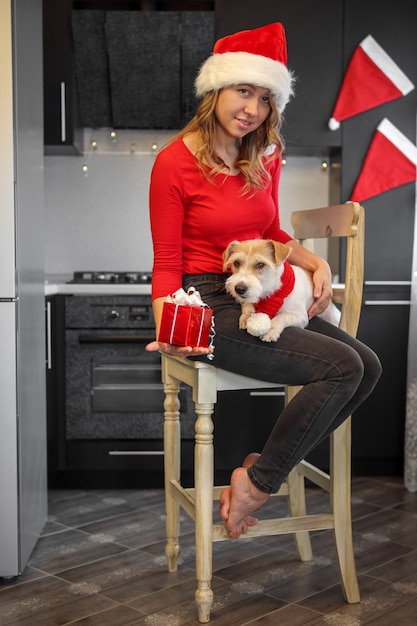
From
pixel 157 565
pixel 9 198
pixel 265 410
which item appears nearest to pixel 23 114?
pixel 9 198

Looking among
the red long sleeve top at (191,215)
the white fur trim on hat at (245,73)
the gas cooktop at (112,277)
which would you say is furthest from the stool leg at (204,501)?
the gas cooktop at (112,277)

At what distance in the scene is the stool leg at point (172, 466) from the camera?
96.5 inches

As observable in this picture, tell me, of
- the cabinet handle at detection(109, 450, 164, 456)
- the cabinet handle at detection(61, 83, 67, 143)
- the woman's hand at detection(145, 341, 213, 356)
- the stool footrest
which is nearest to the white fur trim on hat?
the woman's hand at detection(145, 341, 213, 356)

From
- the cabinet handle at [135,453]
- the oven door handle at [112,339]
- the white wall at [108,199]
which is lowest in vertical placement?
the cabinet handle at [135,453]

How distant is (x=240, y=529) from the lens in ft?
6.86

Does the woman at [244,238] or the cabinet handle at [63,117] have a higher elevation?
the cabinet handle at [63,117]

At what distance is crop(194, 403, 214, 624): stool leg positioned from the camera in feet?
6.79

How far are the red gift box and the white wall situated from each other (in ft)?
7.30

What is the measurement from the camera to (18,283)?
238 cm

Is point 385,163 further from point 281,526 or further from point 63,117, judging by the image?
point 281,526

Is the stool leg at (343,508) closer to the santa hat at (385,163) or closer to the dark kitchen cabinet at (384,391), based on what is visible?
the dark kitchen cabinet at (384,391)

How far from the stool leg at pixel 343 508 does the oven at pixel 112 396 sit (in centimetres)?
129

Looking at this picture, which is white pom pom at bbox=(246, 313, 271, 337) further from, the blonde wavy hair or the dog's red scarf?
the blonde wavy hair

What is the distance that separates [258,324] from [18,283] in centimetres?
81
